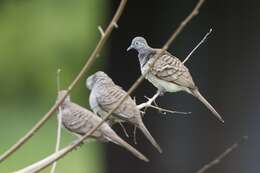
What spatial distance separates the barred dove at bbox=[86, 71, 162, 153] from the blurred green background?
3.66 meters

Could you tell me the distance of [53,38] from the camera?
5.64 meters

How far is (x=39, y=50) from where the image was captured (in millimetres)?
5562

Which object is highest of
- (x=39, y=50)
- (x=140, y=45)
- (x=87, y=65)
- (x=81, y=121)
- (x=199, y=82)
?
(x=87, y=65)

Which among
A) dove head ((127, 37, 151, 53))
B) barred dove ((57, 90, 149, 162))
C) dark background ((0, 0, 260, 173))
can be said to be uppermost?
dove head ((127, 37, 151, 53))

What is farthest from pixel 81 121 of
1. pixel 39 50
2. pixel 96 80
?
pixel 39 50

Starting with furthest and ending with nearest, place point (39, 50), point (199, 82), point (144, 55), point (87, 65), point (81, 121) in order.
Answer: point (39, 50) → point (199, 82) → point (144, 55) → point (81, 121) → point (87, 65)

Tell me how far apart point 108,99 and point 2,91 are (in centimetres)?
429

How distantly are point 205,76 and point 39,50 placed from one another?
2.12m

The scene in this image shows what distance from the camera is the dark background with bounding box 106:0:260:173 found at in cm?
359

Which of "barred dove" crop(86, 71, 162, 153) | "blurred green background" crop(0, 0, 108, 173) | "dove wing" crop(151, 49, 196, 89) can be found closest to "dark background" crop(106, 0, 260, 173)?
"blurred green background" crop(0, 0, 108, 173)

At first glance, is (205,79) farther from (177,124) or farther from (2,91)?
(2,91)

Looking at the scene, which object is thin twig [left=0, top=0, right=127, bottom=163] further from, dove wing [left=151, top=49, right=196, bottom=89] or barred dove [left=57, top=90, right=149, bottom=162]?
dove wing [left=151, top=49, right=196, bottom=89]

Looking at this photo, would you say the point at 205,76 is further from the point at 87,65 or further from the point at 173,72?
the point at 87,65

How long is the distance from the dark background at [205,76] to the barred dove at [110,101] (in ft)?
6.64
